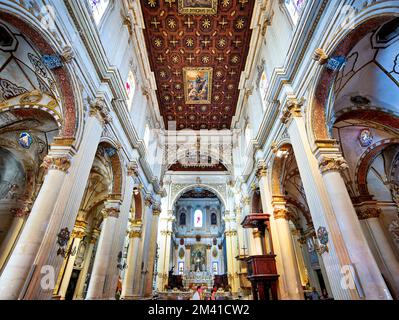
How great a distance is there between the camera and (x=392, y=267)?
8.56m

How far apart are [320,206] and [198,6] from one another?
10124mm

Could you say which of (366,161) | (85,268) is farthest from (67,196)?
(85,268)

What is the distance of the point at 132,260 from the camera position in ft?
36.4

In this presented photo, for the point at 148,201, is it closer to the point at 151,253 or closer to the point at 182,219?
the point at 151,253

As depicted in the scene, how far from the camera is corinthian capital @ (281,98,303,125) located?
6561 mm

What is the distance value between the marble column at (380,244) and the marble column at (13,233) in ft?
50.9

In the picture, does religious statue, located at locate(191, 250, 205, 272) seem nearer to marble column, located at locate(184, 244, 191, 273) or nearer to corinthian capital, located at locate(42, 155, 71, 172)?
marble column, located at locate(184, 244, 191, 273)

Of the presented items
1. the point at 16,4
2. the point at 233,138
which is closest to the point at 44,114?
the point at 16,4

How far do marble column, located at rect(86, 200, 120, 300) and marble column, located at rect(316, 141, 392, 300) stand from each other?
7.57 meters

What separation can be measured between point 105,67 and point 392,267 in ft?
43.7

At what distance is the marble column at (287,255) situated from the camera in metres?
7.32

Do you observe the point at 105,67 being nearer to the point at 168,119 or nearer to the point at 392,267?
the point at 168,119

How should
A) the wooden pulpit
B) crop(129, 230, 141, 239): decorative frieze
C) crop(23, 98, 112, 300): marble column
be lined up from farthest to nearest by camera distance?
crop(129, 230, 141, 239): decorative frieze < the wooden pulpit < crop(23, 98, 112, 300): marble column

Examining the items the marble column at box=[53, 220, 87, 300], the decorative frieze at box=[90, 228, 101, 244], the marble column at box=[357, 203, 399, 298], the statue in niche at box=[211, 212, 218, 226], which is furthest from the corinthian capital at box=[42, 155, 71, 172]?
the statue in niche at box=[211, 212, 218, 226]
